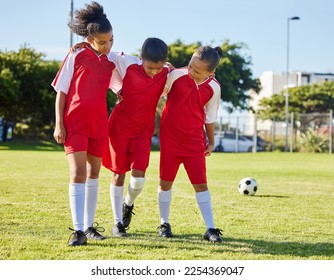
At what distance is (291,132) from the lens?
31281 mm

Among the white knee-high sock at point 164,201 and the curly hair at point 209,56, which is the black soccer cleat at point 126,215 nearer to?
the white knee-high sock at point 164,201

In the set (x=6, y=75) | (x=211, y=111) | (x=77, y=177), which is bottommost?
(x=77, y=177)

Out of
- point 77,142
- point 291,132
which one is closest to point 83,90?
point 77,142

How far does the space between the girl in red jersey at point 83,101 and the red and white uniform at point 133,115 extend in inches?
8.4

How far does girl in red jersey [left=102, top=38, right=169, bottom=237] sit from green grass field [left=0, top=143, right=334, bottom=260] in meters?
0.55

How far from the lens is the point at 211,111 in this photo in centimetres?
525

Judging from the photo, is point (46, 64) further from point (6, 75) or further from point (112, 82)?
point (112, 82)

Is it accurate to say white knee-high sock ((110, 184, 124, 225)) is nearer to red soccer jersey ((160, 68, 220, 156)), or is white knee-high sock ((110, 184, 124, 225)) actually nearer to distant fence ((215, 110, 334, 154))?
red soccer jersey ((160, 68, 220, 156))

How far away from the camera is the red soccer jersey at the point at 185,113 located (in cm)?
505

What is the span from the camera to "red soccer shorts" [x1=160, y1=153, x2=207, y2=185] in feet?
16.8

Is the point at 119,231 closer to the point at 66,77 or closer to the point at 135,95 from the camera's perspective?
the point at 135,95

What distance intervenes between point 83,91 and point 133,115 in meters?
0.55
